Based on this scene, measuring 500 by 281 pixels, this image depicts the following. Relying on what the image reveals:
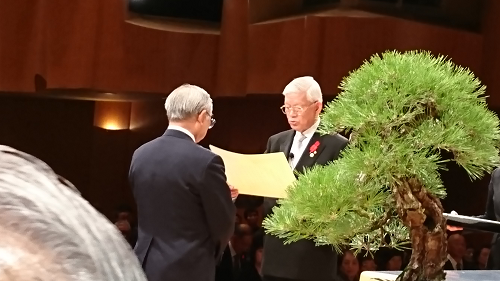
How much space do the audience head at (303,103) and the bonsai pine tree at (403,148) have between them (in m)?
0.99

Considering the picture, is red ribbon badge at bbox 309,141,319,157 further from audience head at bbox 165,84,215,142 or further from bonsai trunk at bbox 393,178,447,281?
bonsai trunk at bbox 393,178,447,281

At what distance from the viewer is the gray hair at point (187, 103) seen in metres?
2.15

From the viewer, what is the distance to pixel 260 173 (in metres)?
2.01

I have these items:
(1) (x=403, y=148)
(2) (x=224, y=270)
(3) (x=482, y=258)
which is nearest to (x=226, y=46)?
(2) (x=224, y=270)

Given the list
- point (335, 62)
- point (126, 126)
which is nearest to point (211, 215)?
point (335, 62)

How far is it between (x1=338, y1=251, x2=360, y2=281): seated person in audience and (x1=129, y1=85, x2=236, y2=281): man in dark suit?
189 cm

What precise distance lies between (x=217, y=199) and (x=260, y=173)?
14 centimetres

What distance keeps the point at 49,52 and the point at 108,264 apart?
441cm

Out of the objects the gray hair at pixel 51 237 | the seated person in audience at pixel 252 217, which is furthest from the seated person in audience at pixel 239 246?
the gray hair at pixel 51 237

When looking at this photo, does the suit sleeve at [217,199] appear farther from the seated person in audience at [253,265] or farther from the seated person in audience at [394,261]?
the seated person in audience at [394,261]

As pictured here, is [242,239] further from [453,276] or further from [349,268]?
[453,276]

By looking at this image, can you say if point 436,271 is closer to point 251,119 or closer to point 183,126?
point 183,126

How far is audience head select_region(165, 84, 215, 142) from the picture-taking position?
215 cm

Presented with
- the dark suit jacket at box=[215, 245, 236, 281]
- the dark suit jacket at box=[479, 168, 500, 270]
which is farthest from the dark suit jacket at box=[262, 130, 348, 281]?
the dark suit jacket at box=[215, 245, 236, 281]
